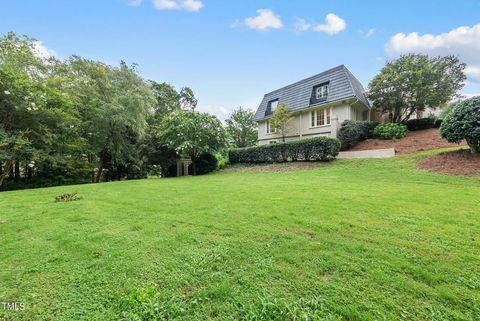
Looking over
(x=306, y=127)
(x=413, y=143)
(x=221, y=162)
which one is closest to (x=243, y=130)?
(x=306, y=127)

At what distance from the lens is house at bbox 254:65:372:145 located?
1678 cm

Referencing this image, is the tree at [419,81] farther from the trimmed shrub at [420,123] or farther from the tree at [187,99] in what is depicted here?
the tree at [187,99]

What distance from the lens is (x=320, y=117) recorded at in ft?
60.4

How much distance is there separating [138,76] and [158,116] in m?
7.10

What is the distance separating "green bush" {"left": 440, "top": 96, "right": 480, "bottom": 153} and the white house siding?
7340 millimetres

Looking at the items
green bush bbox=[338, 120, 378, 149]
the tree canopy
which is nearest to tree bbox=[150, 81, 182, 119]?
the tree canopy

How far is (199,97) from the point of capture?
102 feet

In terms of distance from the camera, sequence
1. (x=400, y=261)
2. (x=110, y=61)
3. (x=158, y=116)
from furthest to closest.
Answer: (x=158, y=116), (x=110, y=61), (x=400, y=261)

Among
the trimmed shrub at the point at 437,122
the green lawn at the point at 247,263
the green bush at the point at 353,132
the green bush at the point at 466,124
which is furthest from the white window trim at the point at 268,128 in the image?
the green lawn at the point at 247,263

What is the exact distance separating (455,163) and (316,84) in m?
12.5

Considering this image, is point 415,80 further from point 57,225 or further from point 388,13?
point 57,225

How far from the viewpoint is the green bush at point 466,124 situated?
873 cm

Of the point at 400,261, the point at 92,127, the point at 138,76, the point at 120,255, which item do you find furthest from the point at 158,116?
the point at 400,261

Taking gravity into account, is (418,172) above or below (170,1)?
below
